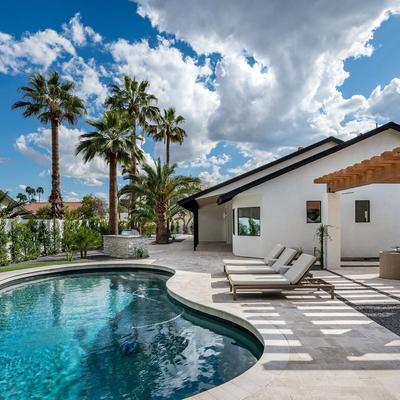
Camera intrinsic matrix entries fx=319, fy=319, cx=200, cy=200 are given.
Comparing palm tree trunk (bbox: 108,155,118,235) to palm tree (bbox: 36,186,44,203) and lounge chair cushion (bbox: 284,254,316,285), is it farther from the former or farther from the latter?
palm tree (bbox: 36,186,44,203)

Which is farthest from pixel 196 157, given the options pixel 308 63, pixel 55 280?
pixel 55 280

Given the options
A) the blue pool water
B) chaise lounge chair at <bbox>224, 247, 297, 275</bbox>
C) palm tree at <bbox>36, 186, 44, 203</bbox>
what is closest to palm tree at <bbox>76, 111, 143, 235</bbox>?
the blue pool water

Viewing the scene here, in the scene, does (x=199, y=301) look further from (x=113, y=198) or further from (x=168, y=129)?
(x=168, y=129)

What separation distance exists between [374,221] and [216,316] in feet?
40.9

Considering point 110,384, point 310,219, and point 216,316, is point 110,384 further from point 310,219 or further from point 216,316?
point 310,219

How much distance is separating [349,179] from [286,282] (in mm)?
5318

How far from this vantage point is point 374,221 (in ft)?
55.0

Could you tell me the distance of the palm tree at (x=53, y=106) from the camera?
75.0 ft

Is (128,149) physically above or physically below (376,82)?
below

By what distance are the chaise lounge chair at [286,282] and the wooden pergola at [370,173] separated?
10.7 feet

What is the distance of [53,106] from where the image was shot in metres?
23.0

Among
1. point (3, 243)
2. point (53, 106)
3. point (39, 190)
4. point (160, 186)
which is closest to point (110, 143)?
point (160, 186)

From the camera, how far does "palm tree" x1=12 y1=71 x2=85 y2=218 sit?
2286cm

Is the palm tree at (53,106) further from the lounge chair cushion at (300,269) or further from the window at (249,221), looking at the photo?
the lounge chair cushion at (300,269)
